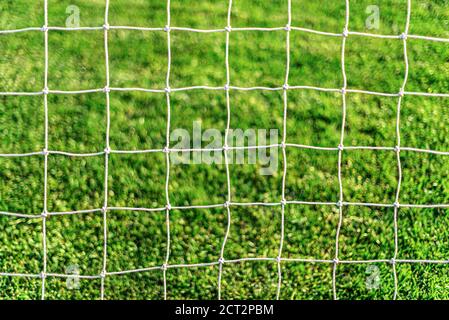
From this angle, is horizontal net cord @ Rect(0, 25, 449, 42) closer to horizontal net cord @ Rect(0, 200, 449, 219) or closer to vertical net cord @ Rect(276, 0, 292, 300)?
vertical net cord @ Rect(276, 0, 292, 300)

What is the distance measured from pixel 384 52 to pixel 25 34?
1.38 m

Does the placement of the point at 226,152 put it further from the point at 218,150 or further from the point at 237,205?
the point at 237,205

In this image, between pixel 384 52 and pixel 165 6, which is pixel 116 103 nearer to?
pixel 165 6

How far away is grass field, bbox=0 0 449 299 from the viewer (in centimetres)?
209

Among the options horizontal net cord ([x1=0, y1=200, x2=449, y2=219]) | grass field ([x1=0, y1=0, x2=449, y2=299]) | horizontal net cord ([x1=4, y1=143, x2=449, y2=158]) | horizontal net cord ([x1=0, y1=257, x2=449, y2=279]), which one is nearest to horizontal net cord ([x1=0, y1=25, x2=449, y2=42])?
grass field ([x1=0, y1=0, x2=449, y2=299])

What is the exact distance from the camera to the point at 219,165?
7.04ft

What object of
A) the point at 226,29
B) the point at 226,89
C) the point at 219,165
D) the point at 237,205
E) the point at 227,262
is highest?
the point at 226,29

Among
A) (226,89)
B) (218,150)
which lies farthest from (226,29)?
(218,150)

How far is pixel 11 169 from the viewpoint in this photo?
2.11 m

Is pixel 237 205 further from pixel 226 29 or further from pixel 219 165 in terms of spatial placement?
pixel 226 29

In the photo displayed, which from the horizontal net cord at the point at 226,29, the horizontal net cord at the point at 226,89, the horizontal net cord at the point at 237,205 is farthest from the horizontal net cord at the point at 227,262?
the horizontal net cord at the point at 226,29

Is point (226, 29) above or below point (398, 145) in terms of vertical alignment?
above

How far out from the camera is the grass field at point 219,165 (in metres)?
2.09
